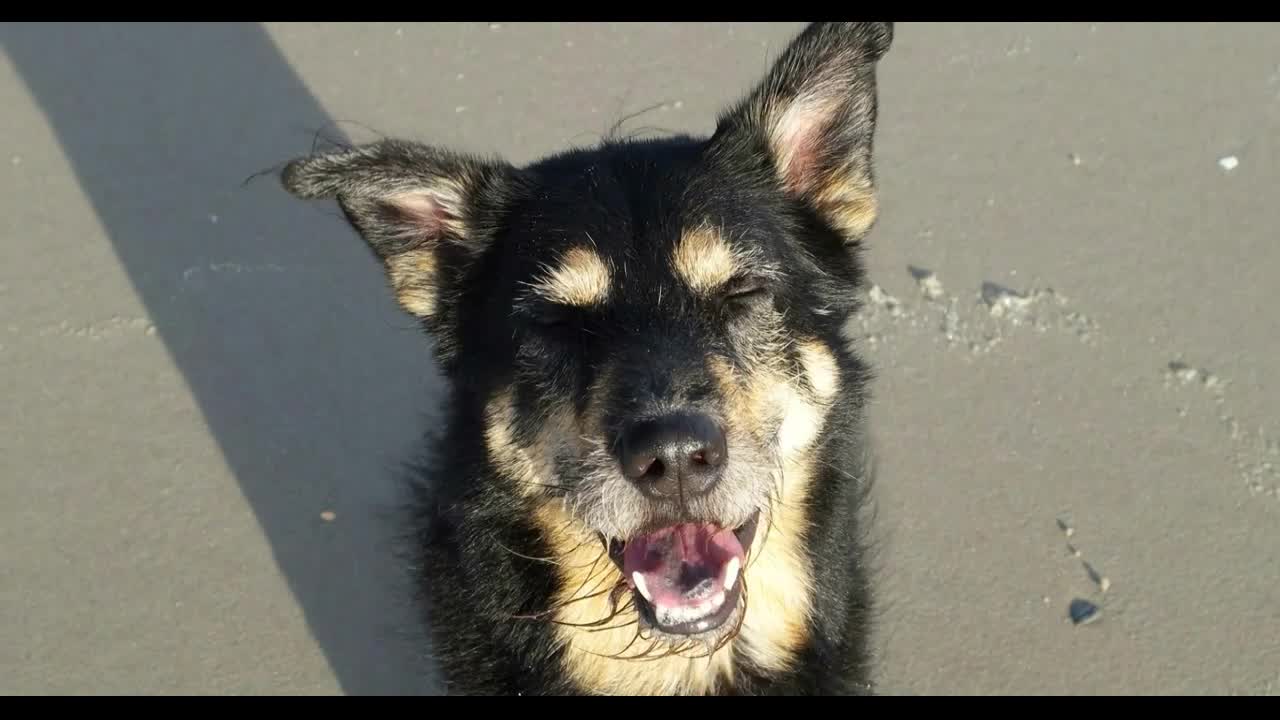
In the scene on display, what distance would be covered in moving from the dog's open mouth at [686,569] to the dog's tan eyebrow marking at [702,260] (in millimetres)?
693

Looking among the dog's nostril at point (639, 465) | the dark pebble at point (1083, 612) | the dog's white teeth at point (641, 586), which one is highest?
the dog's nostril at point (639, 465)


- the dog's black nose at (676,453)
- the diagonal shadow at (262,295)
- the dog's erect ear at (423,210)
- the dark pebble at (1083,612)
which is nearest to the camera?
the dog's black nose at (676,453)

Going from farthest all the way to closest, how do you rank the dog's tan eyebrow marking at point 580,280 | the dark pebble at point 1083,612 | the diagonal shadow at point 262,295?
1. the diagonal shadow at point 262,295
2. the dark pebble at point 1083,612
3. the dog's tan eyebrow marking at point 580,280

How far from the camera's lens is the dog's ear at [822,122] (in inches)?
135

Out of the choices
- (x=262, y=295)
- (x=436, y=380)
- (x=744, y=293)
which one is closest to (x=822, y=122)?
(x=744, y=293)

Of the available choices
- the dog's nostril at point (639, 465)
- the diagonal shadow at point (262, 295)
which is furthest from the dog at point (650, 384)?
the diagonal shadow at point (262, 295)

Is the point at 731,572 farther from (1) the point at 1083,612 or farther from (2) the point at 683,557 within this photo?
(1) the point at 1083,612

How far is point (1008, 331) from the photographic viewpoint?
5090 millimetres

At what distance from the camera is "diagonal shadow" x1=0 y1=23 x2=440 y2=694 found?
14.8 ft

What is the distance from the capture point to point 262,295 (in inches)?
212

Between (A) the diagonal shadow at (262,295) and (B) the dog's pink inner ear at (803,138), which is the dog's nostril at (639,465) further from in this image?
(A) the diagonal shadow at (262,295)

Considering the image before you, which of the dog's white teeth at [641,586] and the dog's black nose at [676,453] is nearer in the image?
the dog's black nose at [676,453]

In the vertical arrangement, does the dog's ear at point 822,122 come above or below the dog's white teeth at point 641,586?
above

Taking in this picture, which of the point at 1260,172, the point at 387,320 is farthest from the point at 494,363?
the point at 1260,172
